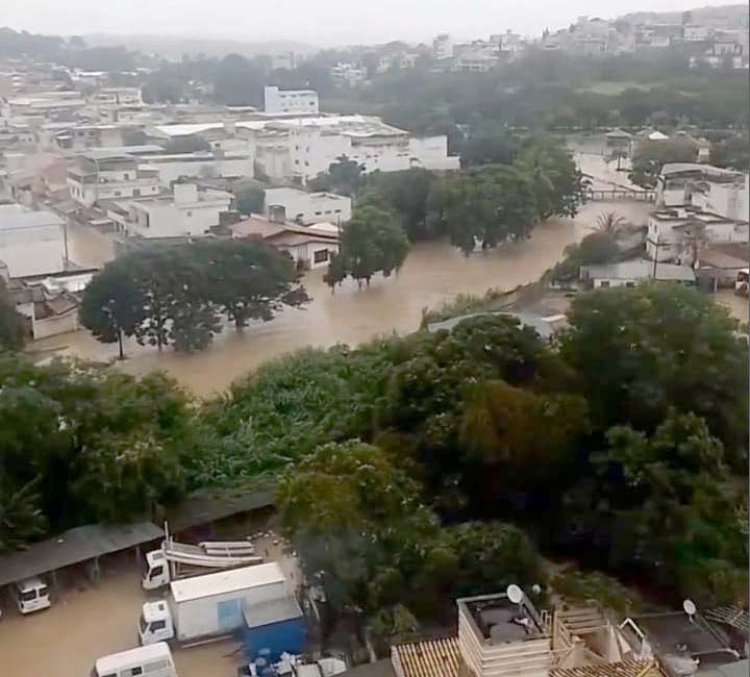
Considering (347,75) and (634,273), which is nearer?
(634,273)

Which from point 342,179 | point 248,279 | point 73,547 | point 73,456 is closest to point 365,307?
point 248,279

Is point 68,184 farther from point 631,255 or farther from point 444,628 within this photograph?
point 444,628

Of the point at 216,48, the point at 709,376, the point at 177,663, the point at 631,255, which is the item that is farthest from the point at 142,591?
the point at 216,48

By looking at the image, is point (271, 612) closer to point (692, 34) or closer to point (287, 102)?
point (692, 34)

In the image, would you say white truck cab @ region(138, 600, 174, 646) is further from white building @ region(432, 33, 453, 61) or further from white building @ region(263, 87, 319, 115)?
white building @ region(263, 87, 319, 115)

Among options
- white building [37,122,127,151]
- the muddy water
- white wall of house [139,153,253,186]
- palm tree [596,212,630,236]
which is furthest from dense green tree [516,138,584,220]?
white building [37,122,127,151]
